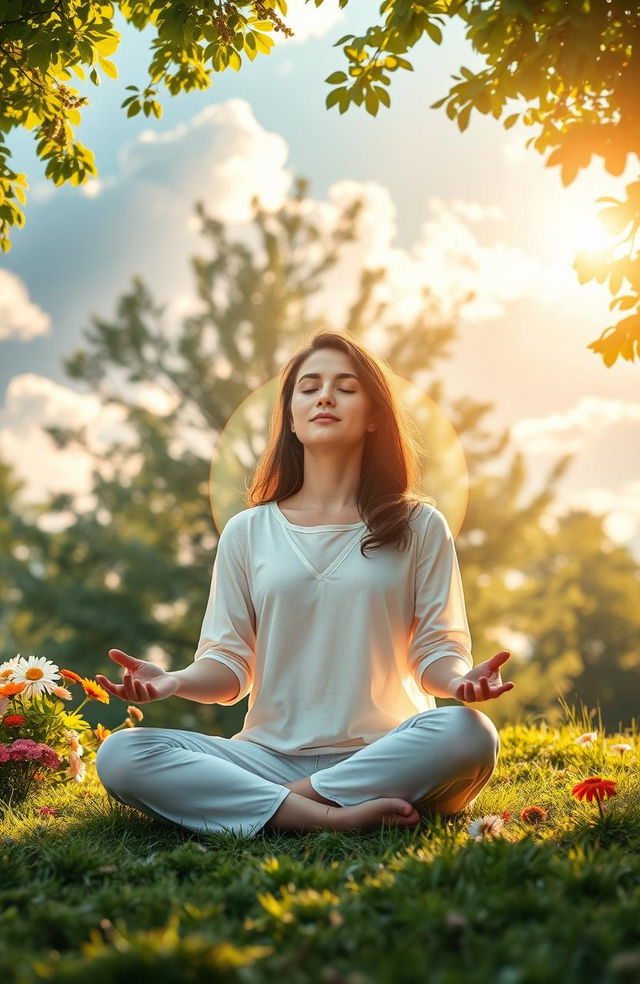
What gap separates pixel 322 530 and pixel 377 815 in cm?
121

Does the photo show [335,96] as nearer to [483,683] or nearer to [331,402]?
[331,402]

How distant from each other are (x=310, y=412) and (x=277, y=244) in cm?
1150

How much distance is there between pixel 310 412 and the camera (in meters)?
3.89

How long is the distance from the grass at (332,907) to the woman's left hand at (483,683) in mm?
434

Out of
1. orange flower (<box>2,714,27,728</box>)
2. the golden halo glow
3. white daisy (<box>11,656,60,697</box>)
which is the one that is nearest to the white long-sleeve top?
white daisy (<box>11,656,60,697</box>)

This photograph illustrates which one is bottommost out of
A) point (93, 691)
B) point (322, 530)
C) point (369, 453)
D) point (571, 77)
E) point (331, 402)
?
point (93, 691)

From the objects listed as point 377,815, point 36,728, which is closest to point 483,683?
point 377,815

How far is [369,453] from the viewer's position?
161 inches

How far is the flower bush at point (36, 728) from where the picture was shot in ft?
12.9

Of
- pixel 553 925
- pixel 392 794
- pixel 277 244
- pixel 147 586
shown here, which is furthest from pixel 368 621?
pixel 277 244

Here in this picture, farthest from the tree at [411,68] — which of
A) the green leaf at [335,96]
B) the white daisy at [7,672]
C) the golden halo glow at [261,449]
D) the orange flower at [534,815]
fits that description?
the golden halo glow at [261,449]

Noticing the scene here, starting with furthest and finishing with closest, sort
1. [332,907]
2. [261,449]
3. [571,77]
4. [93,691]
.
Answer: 1. [261,449]
2. [93,691]
3. [571,77]
4. [332,907]

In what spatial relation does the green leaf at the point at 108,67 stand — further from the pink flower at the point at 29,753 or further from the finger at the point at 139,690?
the pink flower at the point at 29,753

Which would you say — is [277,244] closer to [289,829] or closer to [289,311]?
[289,311]
